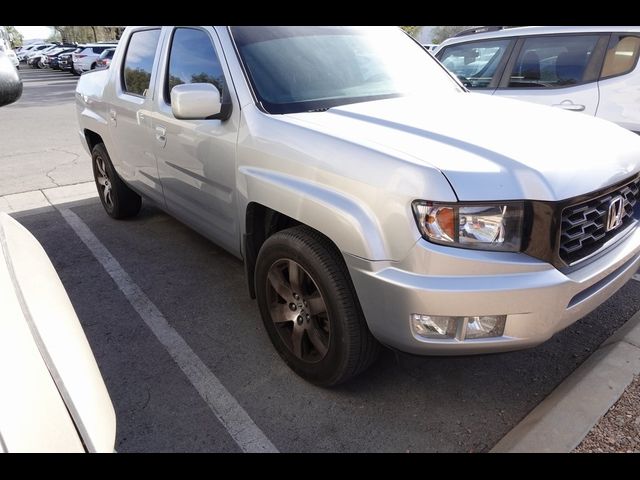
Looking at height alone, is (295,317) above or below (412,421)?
above

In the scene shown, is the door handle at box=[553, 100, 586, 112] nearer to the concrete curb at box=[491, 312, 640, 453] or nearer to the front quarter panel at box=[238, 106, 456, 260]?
the concrete curb at box=[491, 312, 640, 453]

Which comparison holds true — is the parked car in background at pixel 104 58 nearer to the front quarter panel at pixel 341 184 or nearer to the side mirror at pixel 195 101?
the side mirror at pixel 195 101

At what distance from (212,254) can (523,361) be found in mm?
2638

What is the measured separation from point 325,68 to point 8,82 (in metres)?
1.81

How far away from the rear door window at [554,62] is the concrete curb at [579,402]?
2772 mm

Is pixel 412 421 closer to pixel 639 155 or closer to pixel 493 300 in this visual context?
pixel 493 300

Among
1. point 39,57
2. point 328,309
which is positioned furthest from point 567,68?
point 39,57

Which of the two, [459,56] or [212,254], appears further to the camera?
[459,56]

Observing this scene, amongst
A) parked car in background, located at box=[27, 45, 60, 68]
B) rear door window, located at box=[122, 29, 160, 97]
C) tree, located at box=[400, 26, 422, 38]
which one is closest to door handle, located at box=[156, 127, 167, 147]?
rear door window, located at box=[122, 29, 160, 97]

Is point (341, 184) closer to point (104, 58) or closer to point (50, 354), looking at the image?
point (50, 354)

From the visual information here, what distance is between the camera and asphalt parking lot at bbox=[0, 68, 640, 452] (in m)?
2.25

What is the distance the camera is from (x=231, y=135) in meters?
2.69

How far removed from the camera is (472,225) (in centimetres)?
184
